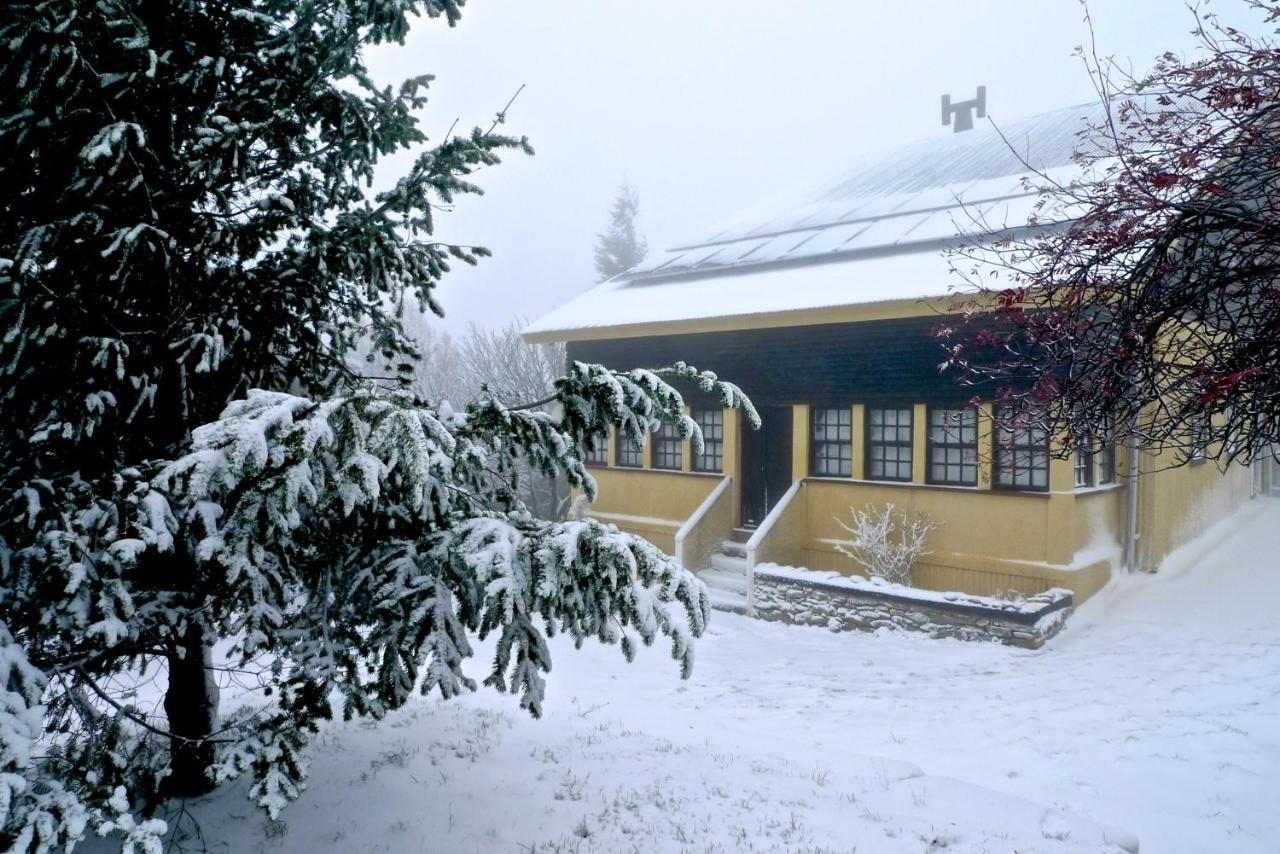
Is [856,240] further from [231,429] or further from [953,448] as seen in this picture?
[231,429]

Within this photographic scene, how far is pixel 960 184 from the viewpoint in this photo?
1670 centimetres

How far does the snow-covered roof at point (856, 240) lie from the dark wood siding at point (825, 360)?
27.0 inches

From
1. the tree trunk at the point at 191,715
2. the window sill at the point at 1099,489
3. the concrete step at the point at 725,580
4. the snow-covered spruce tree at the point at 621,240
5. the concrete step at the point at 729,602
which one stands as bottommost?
the concrete step at the point at 729,602

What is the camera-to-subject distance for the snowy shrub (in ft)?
40.3

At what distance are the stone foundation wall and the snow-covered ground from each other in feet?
0.82

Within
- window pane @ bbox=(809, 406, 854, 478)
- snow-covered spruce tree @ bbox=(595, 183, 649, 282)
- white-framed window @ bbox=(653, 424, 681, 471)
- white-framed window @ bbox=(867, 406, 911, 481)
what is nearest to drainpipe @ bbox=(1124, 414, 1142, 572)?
white-framed window @ bbox=(867, 406, 911, 481)

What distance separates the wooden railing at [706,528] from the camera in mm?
14305

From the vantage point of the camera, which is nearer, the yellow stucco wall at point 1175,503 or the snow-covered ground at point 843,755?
the snow-covered ground at point 843,755

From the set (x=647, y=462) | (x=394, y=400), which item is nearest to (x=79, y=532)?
(x=394, y=400)

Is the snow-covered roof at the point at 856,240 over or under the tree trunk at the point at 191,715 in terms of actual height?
over

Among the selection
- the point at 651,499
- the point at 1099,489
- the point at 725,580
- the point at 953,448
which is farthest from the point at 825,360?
the point at 651,499

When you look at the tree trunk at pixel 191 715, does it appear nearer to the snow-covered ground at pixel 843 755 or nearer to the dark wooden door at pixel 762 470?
the snow-covered ground at pixel 843 755

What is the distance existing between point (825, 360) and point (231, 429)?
11.3m

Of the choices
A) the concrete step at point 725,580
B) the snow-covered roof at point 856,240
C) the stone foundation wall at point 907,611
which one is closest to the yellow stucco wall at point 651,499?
the concrete step at point 725,580
